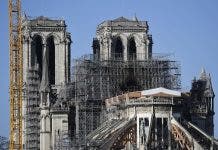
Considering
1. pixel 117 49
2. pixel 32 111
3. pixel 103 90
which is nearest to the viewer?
pixel 103 90

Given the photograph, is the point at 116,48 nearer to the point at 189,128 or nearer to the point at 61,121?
the point at 61,121

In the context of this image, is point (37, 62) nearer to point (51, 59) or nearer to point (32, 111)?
point (51, 59)

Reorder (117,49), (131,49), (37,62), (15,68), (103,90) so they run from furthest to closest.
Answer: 1. (37,62)
2. (131,49)
3. (117,49)
4. (103,90)
5. (15,68)

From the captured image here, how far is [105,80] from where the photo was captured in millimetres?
124688

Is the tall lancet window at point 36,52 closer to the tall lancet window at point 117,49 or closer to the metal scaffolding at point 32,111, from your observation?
the metal scaffolding at point 32,111

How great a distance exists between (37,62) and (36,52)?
71.2 inches

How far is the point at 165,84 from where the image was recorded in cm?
12850

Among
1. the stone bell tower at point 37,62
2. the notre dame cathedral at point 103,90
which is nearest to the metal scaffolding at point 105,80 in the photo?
the notre dame cathedral at point 103,90

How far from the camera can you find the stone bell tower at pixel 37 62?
132 meters

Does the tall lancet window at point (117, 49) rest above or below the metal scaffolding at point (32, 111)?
Result: above

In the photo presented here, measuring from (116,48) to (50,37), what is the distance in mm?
11959

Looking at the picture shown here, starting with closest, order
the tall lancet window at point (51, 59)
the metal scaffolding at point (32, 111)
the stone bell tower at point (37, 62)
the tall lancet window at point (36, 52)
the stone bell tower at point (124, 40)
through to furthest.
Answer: the stone bell tower at point (124, 40) → the stone bell tower at point (37, 62) → the metal scaffolding at point (32, 111) → the tall lancet window at point (36, 52) → the tall lancet window at point (51, 59)

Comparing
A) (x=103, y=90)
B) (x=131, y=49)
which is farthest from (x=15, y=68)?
(x=131, y=49)

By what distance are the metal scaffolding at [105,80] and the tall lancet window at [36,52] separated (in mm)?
8177
